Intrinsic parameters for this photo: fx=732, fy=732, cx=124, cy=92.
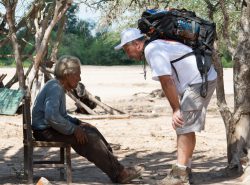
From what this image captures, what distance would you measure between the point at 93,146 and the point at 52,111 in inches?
22.0

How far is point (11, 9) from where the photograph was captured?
11719mm

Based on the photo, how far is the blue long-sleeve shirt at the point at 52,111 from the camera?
6.62 m

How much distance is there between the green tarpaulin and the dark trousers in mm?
7388

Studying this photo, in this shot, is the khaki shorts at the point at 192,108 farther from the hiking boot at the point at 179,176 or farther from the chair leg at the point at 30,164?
the chair leg at the point at 30,164

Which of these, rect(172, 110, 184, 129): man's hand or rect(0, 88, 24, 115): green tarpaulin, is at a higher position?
rect(172, 110, 184, 129): man's hand

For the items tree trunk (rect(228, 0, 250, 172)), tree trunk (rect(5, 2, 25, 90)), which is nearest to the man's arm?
tree trunk (rect(228, 0, 250, 172))

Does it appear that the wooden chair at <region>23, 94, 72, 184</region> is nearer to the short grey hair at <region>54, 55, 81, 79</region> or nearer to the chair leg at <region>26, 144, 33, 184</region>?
the chair leg at <region>26, 144, 33, 184</region>

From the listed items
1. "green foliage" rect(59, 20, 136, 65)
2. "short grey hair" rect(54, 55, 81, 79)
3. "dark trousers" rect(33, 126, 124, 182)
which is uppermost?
"short grey hair" rect(54, 55, 81, 79)

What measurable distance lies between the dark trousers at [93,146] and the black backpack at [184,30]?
1128mm

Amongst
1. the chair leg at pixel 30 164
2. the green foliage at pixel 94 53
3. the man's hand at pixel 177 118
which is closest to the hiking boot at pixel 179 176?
the man's hand at pixel 177 118

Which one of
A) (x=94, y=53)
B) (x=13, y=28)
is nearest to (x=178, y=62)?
(x=13, y=28)

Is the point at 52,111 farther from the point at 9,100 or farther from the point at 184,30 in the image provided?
the point at 9,100

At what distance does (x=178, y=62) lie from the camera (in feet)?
20.6

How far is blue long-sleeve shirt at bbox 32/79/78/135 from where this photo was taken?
6625 millimetres
